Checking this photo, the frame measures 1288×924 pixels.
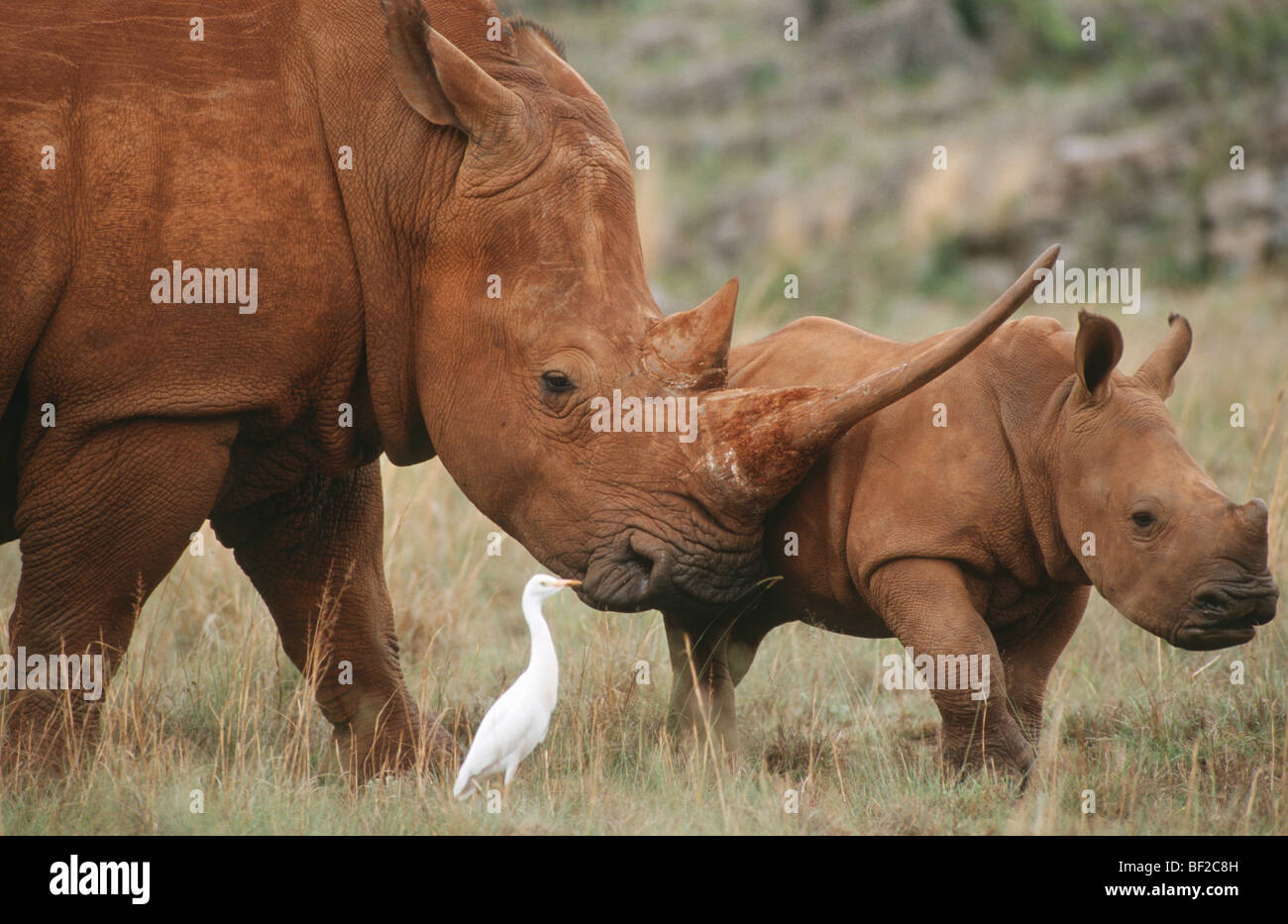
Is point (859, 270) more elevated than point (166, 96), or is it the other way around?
point (859, 270)

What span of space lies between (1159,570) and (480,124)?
2.34 m

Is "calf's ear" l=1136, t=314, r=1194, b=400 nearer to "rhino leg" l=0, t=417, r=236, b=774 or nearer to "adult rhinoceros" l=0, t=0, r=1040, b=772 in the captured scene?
"adult rhinoceros" l=0, t=0, r=1040, b=772

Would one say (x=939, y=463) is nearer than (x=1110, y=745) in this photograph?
Yes

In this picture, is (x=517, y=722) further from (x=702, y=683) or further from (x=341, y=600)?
(x=341, y=600)

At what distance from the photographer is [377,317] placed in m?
4.70

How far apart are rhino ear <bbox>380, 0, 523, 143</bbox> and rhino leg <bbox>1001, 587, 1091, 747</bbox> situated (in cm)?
233

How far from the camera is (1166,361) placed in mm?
4941

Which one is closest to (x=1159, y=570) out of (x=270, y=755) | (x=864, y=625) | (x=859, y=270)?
(x=864, y=625)

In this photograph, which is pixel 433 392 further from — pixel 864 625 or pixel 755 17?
pixel 755 17

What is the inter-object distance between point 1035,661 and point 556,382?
1831 millimetres

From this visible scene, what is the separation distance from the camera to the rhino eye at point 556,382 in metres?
4.67

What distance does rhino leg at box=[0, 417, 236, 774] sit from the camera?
4438mm

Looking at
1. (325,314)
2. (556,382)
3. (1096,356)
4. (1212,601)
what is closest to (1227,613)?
(1212,601)

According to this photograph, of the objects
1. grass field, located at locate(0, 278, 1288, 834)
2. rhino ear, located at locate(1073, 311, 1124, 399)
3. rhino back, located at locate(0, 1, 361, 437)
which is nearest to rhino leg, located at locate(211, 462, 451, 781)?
grass field, located at locate(0, 278, 1288, 834)
